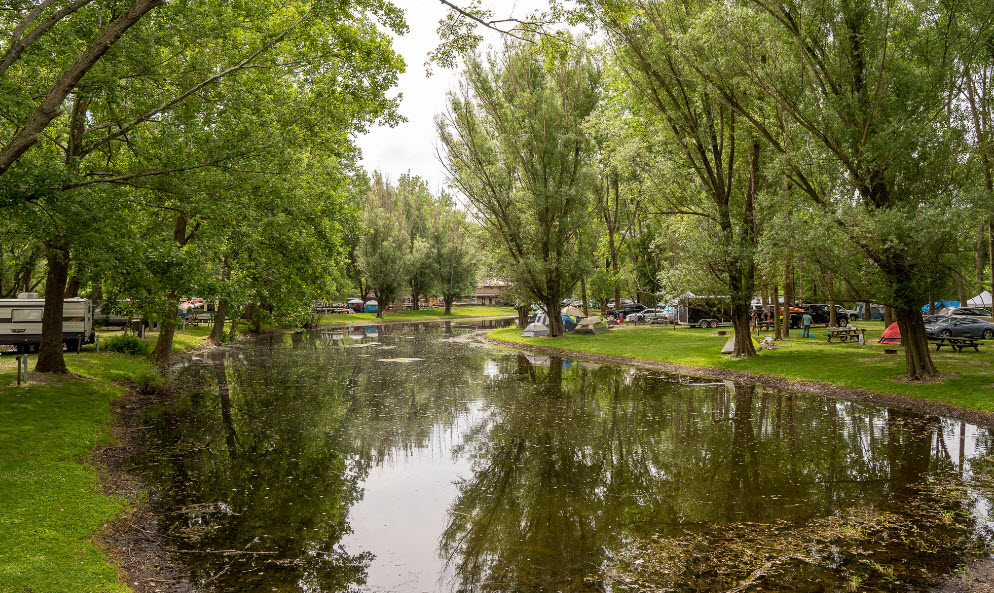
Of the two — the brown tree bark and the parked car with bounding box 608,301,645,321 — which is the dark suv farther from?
the brown tree bark

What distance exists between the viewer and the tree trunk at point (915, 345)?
16.8 meters

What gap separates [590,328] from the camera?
38.4 metres

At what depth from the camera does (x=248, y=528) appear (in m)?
7.71

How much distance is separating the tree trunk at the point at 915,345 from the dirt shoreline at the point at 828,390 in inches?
60.6

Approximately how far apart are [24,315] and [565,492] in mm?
25926

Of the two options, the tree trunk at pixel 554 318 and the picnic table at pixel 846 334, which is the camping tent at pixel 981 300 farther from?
the tree trunk at pixel 554 318

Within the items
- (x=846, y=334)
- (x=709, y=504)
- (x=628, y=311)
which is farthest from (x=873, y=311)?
(x=709, y=504)

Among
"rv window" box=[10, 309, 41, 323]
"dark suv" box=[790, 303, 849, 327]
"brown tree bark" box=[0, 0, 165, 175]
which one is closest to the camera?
"brown tree bark" box=[0, 0, 165, 175]

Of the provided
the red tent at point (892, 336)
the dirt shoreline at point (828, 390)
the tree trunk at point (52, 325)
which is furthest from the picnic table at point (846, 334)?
the tree trunk at point (52, 325)

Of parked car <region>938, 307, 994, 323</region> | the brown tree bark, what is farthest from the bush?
parked car <region>938, 307, 994, 323</region>

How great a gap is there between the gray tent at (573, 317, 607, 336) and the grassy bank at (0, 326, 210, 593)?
27325mm

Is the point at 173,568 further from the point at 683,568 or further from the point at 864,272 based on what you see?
the point at 864,272

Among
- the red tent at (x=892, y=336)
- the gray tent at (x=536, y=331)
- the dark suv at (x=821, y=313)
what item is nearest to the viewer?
the red tent at (x=892, y=336)

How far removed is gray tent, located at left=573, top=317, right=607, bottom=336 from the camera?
38.1 m
